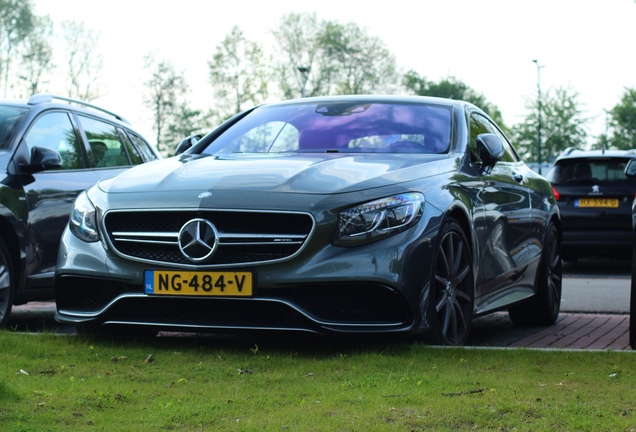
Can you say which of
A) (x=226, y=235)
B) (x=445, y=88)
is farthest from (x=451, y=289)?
(x=445, y=88)

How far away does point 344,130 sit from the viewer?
6.84 m

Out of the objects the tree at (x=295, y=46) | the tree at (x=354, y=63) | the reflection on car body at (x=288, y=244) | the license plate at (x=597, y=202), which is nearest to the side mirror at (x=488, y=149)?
the reflection on car body at (x=288, y=244)

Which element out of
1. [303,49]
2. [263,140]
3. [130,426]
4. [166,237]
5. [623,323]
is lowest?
[623,323]

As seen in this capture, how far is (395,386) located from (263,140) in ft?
9.31

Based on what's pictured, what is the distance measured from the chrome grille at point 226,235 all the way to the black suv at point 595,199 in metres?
10.3

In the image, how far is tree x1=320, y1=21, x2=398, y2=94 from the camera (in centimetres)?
7369

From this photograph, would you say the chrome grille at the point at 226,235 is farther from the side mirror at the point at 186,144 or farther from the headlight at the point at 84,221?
the side mirror at the point at 186,144

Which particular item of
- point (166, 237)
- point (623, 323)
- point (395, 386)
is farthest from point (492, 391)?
point (623, 323)

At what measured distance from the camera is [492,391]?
14.5ft

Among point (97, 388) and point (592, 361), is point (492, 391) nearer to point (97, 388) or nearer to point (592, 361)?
point (592, 361)

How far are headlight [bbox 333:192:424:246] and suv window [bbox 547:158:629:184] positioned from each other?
10.0m

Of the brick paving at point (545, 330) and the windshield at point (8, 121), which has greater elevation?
the windshield at point (8, 121)

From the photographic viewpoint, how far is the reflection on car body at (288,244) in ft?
17.9

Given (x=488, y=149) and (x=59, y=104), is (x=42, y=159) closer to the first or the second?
(x=59, y=104)
